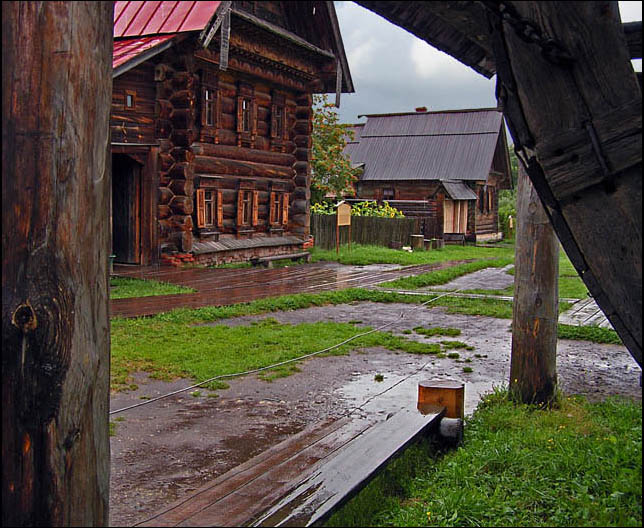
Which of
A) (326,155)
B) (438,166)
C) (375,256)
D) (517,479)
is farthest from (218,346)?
(438,166)

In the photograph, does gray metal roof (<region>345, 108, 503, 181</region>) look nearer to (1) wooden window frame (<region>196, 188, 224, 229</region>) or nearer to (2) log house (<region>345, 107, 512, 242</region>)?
(2) log house (<region>345, 107, 512, 242</region>)

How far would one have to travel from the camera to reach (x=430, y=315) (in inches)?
493

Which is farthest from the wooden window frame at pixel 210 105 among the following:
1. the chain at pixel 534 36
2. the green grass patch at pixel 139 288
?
the chain at pixel 534 36

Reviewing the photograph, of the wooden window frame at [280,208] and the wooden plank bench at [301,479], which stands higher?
the wooden window frame at [280,208]

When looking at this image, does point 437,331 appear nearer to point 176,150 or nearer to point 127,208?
point 176,150

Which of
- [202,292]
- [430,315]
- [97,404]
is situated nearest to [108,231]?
[97,404]

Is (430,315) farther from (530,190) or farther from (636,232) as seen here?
(636,232)

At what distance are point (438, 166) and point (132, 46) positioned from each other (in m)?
24.2

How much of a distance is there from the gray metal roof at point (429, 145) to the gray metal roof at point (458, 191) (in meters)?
0.51

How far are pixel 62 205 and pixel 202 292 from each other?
38.1 feet

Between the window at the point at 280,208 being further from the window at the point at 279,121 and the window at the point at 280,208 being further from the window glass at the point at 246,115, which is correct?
the window glass at the point at 246,115

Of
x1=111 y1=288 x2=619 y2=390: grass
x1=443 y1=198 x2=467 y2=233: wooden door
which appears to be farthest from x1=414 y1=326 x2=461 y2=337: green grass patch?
x1=443 y1=198 x2=467 y2=233: wooden door

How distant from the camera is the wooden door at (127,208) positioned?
683 inches

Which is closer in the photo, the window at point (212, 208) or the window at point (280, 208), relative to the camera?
the window at point (212, 208)
